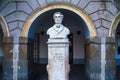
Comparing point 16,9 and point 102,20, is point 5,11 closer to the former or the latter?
point 16,9

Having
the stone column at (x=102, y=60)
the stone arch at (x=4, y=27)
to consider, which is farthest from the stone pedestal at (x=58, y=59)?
the stone arch at (x=4, y=27)

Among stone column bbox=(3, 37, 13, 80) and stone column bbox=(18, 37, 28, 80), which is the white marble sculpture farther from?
stone column bbox=(3, 37, 13, 80)

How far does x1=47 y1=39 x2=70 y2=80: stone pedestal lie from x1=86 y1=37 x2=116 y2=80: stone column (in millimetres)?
3814

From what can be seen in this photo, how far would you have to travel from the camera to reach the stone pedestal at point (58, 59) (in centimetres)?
1248

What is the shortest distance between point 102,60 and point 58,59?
4.15 meters

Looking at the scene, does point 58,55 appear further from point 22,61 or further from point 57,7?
point 57,7

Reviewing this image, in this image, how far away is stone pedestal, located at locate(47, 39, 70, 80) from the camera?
1248 cm

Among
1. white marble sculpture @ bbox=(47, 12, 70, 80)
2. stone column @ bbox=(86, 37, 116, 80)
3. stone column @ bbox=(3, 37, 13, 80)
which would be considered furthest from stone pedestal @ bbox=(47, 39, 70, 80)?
stone column @ bbox=(3, 37, 13, 80)

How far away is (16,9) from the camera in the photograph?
54.1ft

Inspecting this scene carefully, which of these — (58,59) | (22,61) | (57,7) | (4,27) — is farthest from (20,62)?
(58,59)

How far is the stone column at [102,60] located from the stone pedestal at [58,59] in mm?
3814

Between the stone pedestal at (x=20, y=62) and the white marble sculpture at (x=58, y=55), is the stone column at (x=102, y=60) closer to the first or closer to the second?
the stone pedestal at (x=20, y=62)

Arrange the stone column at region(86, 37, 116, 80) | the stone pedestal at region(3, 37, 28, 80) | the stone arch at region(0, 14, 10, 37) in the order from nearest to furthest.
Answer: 1. the stone column at region(86, 37, 116, 80)
2. the stone pedestal at region(3, 37, 28, 80)
3. the stone arch at region(0, 14, 10, 37)

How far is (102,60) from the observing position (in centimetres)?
1595
